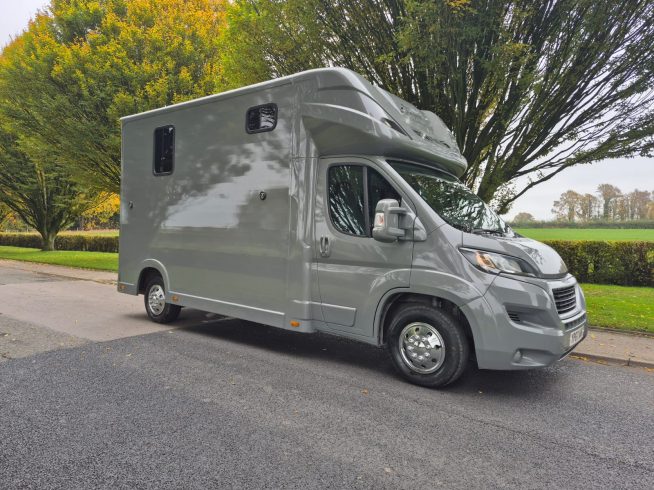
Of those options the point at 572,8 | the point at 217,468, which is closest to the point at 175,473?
the point at 217,468

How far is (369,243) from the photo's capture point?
4.48 m

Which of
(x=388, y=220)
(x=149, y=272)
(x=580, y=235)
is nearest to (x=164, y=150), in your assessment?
(x=149, y=272)

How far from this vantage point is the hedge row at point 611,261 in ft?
38.4

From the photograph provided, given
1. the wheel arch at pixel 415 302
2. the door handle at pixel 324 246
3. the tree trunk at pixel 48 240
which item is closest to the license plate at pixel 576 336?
the wheel arch at pixel 415 302

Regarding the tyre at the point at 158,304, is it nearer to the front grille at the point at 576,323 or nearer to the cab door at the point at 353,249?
the cab door at the point at 353,249

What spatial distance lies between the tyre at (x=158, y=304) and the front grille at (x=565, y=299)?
559cm

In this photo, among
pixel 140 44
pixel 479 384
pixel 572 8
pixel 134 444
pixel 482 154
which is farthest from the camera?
pixel 140 44

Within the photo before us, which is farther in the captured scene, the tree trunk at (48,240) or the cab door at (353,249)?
the tree trunk at (48,240)

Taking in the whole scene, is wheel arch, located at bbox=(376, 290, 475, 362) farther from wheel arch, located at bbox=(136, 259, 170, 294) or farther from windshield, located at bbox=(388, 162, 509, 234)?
wheel arch, located at bbox=(136, 259, 170, 294)

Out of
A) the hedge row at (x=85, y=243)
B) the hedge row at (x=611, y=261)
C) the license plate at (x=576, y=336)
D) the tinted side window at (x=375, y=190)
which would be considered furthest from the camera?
the hedge row at (x=85, y=243)

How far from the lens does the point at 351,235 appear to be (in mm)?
4617

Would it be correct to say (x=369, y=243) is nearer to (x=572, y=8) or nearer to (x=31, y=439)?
(x=31, y=439)

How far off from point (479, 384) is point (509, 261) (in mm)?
1405

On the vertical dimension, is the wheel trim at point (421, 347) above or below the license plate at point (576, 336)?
below
